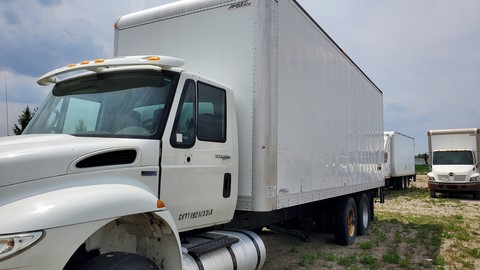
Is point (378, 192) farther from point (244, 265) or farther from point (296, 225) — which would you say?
point (244, 265)

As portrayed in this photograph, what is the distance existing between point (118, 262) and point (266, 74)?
9.36 ft

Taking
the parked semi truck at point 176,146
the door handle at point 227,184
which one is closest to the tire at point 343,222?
the parked semi truck at point 176,146

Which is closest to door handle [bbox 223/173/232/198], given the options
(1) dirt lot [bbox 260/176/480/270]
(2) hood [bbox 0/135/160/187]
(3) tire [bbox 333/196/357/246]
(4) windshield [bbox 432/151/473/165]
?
(2) hood [bbox 0/135/160/187]

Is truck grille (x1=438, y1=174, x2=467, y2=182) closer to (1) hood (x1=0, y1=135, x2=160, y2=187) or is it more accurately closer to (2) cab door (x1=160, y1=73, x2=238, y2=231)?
(2) cab door (x1=160, y1=73, x2=238, y2=231)

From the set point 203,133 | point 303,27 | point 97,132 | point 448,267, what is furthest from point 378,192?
point 97,132

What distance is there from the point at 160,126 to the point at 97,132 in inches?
23.2

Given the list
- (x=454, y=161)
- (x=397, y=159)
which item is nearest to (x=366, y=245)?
(x=454, y=161)

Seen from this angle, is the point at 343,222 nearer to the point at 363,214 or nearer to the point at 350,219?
the point at 350,219

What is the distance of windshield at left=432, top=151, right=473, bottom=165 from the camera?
2042 cm

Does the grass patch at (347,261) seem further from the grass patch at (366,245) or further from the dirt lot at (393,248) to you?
the grass patch at (366,245)

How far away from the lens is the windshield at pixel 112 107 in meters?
3.60

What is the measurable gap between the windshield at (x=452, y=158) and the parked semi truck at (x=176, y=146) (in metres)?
16.8

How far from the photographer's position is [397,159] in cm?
2488

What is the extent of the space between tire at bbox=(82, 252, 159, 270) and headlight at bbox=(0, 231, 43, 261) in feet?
1.96
